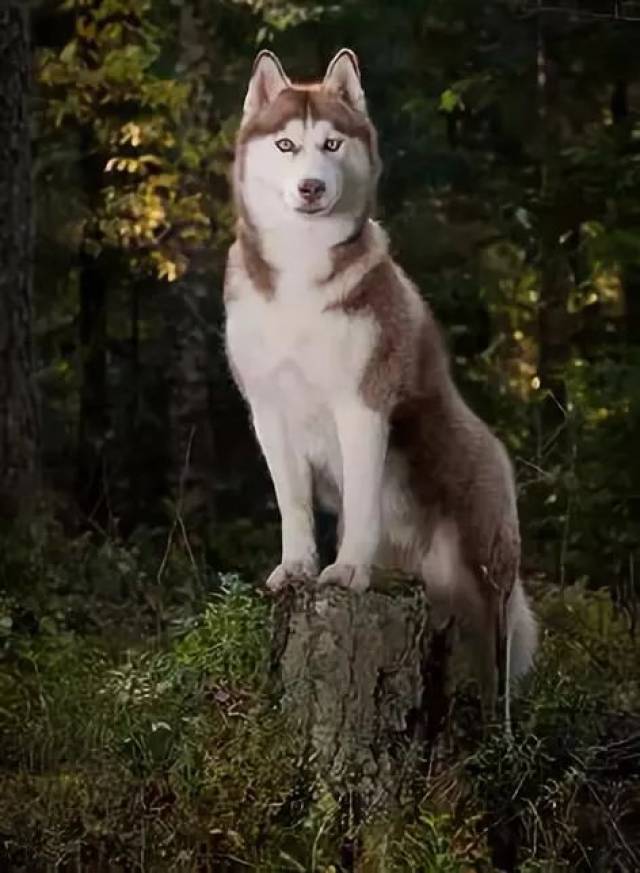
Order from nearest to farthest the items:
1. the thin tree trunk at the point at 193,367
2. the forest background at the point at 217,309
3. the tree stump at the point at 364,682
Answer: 1. the tree stump at the point at 364,682
2. the forest background at the point at 217,309
3. the thin tree trunk at the point at 193,367

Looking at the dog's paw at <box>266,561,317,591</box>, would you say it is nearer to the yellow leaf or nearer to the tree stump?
the tree stump

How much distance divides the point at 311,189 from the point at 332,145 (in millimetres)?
86

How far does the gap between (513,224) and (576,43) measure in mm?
406

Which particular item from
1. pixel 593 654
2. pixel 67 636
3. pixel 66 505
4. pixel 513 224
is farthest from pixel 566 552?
pixel 66 505

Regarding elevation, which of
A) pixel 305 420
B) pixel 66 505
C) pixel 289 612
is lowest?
pixel 66 505

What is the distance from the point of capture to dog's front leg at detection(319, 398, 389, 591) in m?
2.12

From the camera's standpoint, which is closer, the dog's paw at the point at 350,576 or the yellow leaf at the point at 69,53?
the dog's paw at the point at 350,576

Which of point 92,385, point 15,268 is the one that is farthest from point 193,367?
point 15,268

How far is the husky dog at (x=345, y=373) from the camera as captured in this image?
2117mm

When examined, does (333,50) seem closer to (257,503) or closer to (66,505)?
(257,503)

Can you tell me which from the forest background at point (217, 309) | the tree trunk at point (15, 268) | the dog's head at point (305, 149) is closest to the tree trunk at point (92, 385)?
the forest background at point (217, 309)

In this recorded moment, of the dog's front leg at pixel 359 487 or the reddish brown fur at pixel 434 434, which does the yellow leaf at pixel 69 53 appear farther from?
the dog's front leg at pixel 359 487

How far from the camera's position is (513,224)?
3.53m

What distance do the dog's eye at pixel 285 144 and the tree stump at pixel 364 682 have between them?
58 centimetres
